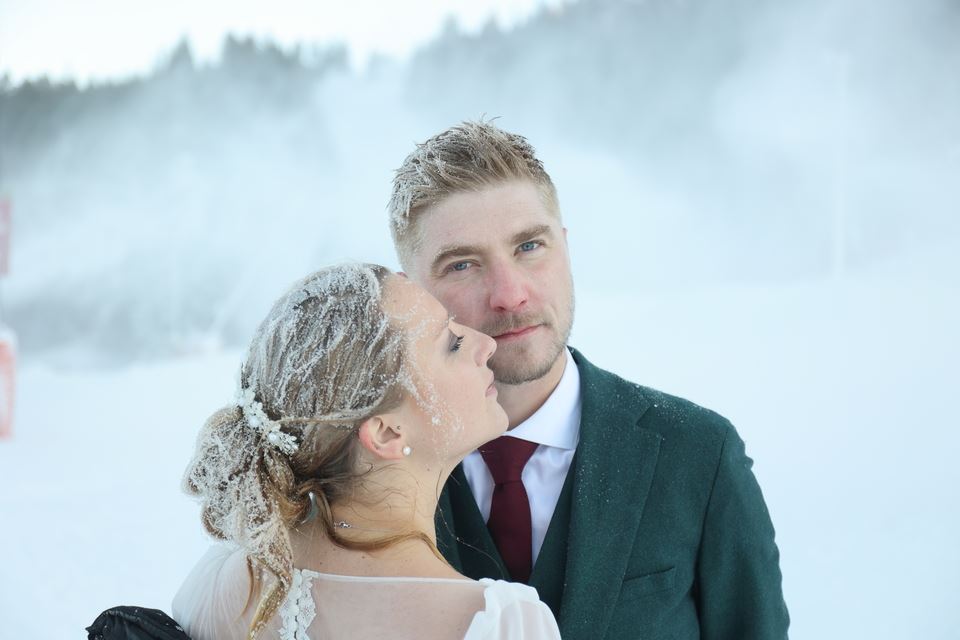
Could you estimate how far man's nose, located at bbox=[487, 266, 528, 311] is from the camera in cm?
→ 143

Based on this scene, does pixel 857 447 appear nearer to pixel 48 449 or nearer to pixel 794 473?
pixel 794 473

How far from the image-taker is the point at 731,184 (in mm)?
5262

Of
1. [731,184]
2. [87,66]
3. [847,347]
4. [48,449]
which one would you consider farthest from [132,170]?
[847,347]

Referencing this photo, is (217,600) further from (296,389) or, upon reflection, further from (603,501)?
(603,501)

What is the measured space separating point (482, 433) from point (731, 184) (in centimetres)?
443

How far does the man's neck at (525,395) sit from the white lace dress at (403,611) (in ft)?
1.66

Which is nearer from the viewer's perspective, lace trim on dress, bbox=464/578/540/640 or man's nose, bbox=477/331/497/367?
lace trim on dress, bbox=464/578/540/640

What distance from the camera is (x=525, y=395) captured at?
1487 mm

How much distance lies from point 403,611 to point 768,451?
3.16 metres

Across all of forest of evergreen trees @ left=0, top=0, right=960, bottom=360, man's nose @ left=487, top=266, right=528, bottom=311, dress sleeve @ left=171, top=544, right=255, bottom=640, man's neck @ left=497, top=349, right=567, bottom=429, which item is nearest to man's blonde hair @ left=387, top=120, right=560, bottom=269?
man's nose @ left=487, top=266, right=528, bottom=311

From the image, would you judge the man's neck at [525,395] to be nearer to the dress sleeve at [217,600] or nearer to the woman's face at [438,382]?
the woman's face at [438,382]

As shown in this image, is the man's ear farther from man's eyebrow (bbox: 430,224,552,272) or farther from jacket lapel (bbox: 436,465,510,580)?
man's eyebrow (bbox: 430,224,552,272)

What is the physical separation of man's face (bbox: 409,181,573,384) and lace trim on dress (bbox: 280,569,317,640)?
1.78ft

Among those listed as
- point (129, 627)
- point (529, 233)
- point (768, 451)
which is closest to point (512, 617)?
point (129, 627)
